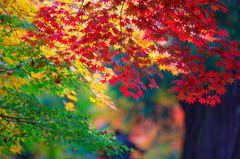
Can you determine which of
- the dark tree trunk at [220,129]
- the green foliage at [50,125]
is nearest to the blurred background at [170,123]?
the dark tree trunk at [220,129]

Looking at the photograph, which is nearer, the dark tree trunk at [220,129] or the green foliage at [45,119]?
the green foliage at [45,119]

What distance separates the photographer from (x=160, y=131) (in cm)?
877

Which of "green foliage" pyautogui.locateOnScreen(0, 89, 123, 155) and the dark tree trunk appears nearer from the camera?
"green foliage" pyautogui.locateOnScreen(0, 89, 123, 155)

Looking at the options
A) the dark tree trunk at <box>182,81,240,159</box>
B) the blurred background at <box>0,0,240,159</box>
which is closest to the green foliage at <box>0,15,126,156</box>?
the blurred background at <box>0,0,240,159</box>

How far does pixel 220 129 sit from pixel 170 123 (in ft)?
9.77

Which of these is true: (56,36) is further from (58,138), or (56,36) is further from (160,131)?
(160,131)

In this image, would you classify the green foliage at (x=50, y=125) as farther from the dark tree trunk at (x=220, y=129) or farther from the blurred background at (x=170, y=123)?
the dark tree trunk at (x=220, y=129)

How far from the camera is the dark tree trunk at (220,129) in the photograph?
5.29 meters

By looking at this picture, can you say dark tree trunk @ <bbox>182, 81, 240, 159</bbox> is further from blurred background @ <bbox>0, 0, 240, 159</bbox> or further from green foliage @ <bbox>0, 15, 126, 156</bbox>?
green foliage @ <bbox>0, 15, 126, 156</bbox>

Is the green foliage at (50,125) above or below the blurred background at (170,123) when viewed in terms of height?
above

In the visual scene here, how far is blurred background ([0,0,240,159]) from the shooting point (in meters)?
5.31

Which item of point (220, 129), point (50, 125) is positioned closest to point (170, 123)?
point (220, 129)

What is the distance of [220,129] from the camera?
17.8ft

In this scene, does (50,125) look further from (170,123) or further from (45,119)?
(170,123)
